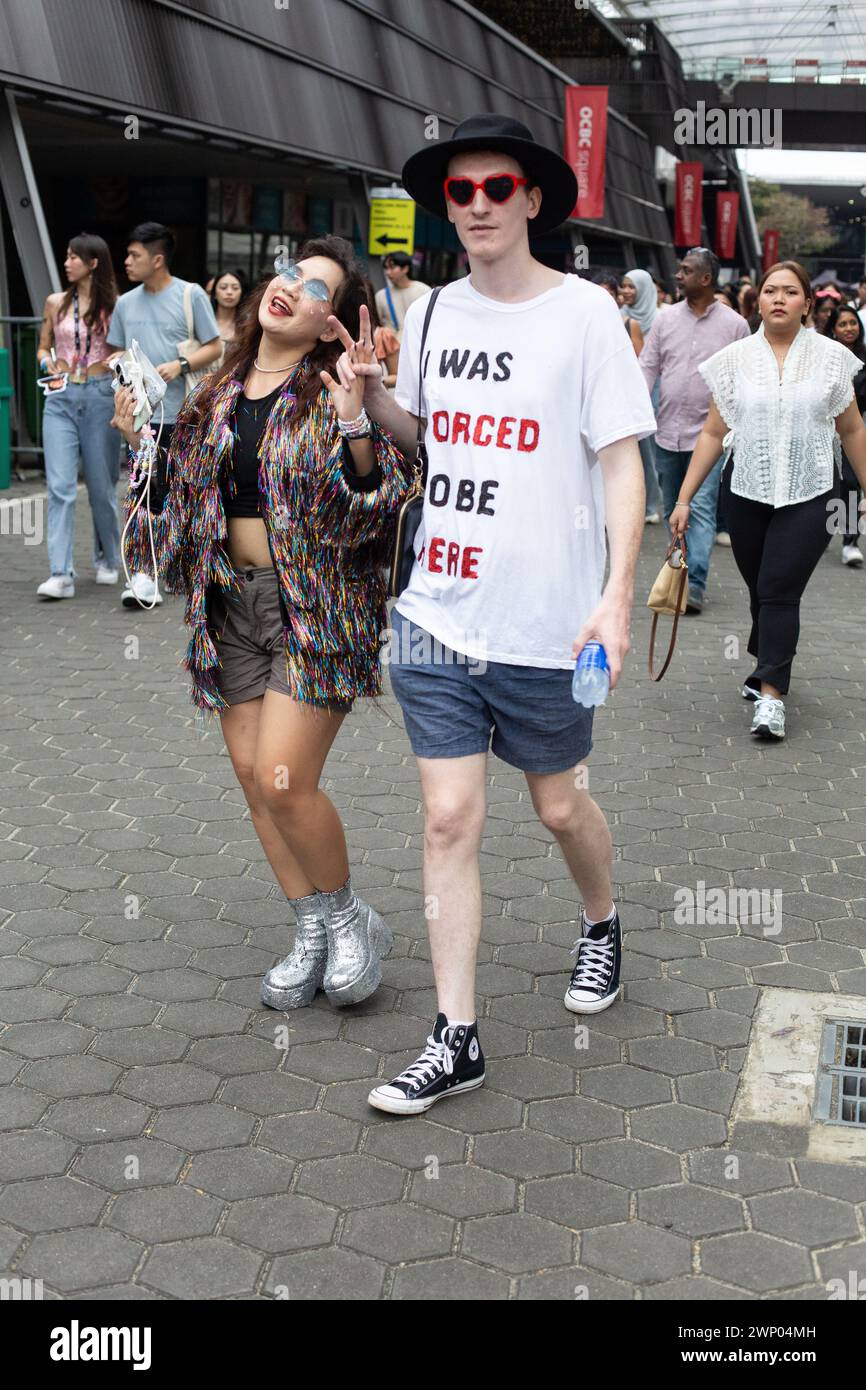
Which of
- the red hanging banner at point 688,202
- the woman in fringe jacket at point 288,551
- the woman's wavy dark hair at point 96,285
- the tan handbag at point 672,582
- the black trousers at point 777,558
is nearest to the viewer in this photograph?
the woman in fringe jacket at point 288,551

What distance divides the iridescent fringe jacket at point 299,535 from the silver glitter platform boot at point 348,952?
22.6 inches

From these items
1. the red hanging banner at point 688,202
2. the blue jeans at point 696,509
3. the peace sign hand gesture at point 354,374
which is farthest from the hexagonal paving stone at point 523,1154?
the red hanging banner at point 688,202

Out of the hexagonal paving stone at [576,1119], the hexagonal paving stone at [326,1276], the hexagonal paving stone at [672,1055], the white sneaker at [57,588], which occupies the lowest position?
the hexagonal paving stone at [672,1055]

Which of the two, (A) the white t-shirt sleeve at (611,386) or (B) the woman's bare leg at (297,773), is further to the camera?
(B) the woman's bare leg at (297,773)

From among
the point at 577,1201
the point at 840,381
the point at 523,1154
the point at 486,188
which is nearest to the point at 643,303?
the point at 840,381

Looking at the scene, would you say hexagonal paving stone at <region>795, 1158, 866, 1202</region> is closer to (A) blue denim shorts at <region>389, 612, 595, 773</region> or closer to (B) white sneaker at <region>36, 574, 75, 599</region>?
(A) blue denim shorts at <region>389, 612, 595, 773</region>

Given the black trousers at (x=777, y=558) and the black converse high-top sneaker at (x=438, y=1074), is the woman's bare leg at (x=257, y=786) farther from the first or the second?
the black trousers at (x=777, y=558)

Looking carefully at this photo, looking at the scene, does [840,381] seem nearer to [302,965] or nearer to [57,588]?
[302,965]

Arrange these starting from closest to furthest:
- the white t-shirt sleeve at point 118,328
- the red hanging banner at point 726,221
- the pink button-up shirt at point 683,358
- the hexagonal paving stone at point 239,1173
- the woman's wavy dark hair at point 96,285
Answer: the hexagonal paving stone at point 239,1173 → the white t-shirt sleeve at point 118,328 → the woman's wavy dark hair at point 96,285 → the pink button-up shirt at point 683,358 → the red hanging banner at point 726,221

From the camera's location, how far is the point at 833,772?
6.48m

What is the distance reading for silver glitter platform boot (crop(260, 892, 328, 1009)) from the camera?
4180mm

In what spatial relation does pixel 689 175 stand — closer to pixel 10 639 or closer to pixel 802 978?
pixel 10 639

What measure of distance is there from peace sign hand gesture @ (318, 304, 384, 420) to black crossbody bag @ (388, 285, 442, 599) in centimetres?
15

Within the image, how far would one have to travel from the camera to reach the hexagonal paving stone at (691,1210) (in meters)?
3.19
